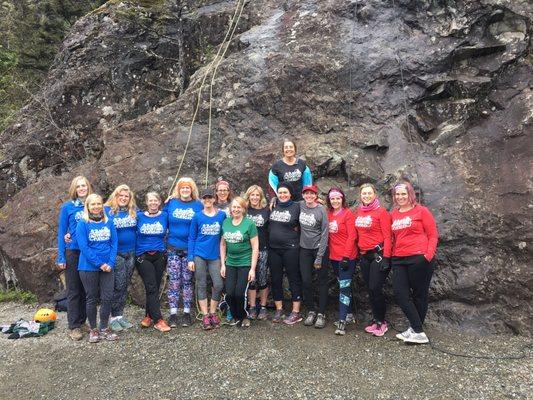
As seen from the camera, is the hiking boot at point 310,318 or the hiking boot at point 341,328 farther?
the hiking boot at point 310,318

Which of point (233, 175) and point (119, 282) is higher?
point (233, 175)

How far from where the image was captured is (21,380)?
5.77 meters

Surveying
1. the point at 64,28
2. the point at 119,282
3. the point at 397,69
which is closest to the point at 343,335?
the point at 119,282

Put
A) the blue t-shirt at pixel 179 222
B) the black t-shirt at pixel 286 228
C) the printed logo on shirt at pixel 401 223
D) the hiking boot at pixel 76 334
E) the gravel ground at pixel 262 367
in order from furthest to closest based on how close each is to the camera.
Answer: the blue t-shirt at pixel 179 222, the black t-shirt at pixel 286 228, the hiking boot at pixel 76 334, the printed logo on shirt at pixel 401 223, the gravel ground at pixel 262 367

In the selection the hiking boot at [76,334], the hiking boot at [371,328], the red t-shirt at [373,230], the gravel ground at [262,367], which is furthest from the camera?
the hiking boot at [76,334]

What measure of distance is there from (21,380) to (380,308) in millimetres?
5168

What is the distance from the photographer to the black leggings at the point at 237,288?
6973 millimetres

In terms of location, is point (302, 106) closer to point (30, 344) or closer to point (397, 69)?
point (397, 69)

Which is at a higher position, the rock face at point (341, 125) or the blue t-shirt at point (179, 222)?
the rock face at point (341, 125)

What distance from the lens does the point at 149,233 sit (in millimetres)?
7090

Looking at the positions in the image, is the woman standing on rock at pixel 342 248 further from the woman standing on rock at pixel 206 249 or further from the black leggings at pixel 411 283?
the woman standing on rock at pixel 206 249

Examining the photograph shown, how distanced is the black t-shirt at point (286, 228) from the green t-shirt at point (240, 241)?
0.35 metres

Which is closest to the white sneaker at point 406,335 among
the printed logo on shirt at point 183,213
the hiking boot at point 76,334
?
the printed logo on shirt at point 183,213

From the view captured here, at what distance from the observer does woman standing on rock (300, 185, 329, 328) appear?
6.89m
